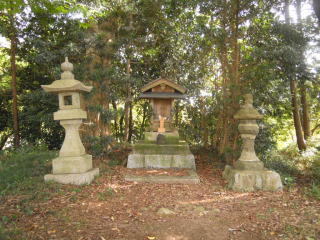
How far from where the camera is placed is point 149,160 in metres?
7.08

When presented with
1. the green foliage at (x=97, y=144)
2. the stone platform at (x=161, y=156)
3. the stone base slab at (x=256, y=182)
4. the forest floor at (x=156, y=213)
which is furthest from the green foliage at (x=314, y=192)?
the green foliage at (x=97, y=144)

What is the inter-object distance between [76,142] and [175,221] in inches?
127

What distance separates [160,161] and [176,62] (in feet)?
17.9

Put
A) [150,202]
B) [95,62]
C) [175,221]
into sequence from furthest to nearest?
[95,62], [150,202], [175,221]

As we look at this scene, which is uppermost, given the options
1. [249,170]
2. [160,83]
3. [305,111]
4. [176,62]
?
[176,62]

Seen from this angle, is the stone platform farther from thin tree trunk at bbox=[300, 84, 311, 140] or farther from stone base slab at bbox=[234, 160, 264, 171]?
thin tree trunk at bbox=[300, 84, 311, 140]

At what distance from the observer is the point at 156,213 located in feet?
13.5

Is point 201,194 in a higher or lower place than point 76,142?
lower

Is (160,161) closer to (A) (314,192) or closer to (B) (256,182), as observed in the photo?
(B) (256,182)

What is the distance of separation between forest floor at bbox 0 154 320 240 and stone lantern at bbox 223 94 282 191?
0.80 feet

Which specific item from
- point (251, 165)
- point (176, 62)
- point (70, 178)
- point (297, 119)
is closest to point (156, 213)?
point (70, 178)

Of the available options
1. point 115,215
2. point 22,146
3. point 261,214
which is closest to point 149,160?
point 115,215

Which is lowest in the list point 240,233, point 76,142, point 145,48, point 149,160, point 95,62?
point 240,233

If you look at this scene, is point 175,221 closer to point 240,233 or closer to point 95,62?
point 240,233
